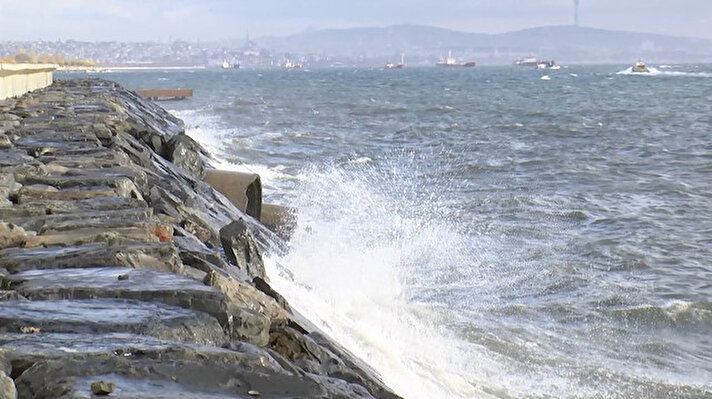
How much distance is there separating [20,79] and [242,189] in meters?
10.5

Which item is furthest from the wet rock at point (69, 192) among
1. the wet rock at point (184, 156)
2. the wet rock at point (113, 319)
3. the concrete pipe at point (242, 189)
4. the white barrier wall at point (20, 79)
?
the white barrier wall at point (20, 79)

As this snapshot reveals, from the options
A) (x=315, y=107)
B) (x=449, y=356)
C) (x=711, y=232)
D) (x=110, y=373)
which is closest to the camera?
(x=110, y=373)

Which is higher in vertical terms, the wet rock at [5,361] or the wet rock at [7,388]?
the wet rock at [7,388]

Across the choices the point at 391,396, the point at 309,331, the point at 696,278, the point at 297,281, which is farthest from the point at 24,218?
the point at 696,278

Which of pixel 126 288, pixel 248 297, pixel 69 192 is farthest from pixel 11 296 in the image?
pixel 69 192

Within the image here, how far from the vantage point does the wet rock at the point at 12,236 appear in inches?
197

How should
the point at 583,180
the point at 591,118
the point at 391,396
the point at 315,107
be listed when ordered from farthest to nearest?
the point at 315,107 < the point at 591,118 < the point at 583,180 < the point at 391,396

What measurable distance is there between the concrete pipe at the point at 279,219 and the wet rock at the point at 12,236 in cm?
538

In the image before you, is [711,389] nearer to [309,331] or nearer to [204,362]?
[309,331]

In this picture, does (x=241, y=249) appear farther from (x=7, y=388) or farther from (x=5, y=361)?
(x=7, y=388)

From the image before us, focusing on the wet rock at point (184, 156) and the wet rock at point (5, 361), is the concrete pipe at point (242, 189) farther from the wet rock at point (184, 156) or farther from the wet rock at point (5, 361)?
the wet rock at point (5, 361)

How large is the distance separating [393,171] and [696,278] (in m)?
9.80

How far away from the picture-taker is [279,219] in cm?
1088

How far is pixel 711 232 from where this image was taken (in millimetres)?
13867
